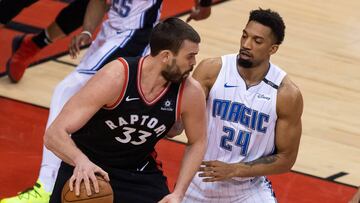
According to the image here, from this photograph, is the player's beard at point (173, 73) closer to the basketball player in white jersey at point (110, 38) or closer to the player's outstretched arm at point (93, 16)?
the basketball player in white jersey at point (110, 38)

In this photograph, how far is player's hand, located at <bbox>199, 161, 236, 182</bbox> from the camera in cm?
620

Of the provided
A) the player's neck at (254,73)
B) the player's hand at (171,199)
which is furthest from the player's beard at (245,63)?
the player's hand at (171,199)

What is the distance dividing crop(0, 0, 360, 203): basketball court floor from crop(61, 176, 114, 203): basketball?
74.1 inches

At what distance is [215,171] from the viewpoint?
20.3 ft

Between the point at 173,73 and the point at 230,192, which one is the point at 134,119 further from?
the point at 230,192

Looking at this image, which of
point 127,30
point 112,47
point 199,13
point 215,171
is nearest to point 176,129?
point 215,171

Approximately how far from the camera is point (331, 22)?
42.5 feet

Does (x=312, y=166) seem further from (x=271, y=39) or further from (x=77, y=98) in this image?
(x=77, y=98)

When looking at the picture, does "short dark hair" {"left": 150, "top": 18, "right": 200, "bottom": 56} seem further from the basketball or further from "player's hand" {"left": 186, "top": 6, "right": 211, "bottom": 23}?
"player's hand" {"left": 186, "top": 6, "right": 211, "bottom": 23}

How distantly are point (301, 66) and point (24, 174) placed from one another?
4.21m

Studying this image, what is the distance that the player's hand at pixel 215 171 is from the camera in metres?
6.20

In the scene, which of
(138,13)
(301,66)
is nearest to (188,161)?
(138,13)

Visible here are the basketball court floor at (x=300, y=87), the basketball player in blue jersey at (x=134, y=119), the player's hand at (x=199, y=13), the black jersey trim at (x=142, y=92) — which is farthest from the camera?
the player's hand at (x=199, y=13)

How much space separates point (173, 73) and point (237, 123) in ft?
2.89
